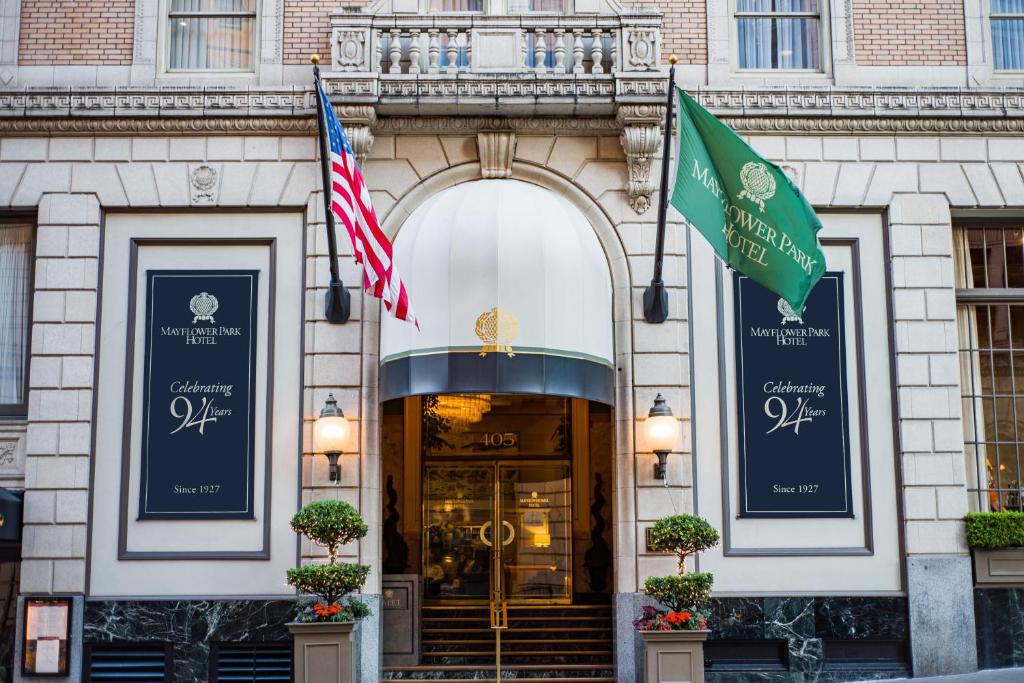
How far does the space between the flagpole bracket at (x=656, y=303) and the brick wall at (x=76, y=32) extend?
7.64 metres

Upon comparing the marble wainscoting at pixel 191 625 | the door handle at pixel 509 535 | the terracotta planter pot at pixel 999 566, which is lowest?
the marble wainscoting at pixel 191 625

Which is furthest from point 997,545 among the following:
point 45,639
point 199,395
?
point 45,639

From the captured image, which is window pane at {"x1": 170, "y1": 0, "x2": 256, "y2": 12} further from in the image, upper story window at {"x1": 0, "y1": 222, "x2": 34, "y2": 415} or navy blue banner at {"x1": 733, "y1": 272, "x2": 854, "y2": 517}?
navy blue banner at {"x1": 733, "y1": 272, "x2": 854, "y2": 517}

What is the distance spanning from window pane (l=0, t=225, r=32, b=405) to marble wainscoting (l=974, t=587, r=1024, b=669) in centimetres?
1270

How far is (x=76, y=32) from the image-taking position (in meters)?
15.8

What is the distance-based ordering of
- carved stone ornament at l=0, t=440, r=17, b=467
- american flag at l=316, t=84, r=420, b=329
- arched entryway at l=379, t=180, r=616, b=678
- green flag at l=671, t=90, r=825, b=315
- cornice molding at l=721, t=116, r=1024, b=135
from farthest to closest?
cornice molding at l=721, t=116, r=1024, b=135
carved stone ornament at l=0, t=440, r=17, b=467
arched entryway at l=379, t=180, r=616, b=678
american flag at l=316, t=84, r=420, b=329
green flag at l=671, t=90, r=825, b=315

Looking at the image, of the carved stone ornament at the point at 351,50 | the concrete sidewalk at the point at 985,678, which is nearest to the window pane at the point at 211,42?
the carved stone ornament at the point at 351,50

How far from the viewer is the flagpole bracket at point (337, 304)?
14805 millimetres

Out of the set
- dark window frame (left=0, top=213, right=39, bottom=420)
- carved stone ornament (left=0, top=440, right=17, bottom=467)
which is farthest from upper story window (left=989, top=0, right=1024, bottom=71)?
carved stone ornament (left=0, top=440, right=17, bottom=467)

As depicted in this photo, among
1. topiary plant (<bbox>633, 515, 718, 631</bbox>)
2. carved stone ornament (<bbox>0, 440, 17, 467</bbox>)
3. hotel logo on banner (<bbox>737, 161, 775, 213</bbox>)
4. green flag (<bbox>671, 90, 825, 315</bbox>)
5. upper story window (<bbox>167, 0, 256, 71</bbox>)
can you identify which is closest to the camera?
green flag (<bbox>671, 90, 825, 315</bbox>)

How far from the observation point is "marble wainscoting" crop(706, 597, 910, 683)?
47.6 feet

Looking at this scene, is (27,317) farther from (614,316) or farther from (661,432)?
(661,432)

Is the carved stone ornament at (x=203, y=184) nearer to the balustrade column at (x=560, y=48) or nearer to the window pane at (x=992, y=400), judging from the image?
the balustrade column at (x=560, y=48)

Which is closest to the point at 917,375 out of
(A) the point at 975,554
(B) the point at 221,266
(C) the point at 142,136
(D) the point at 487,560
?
(A) the point at 975,554
